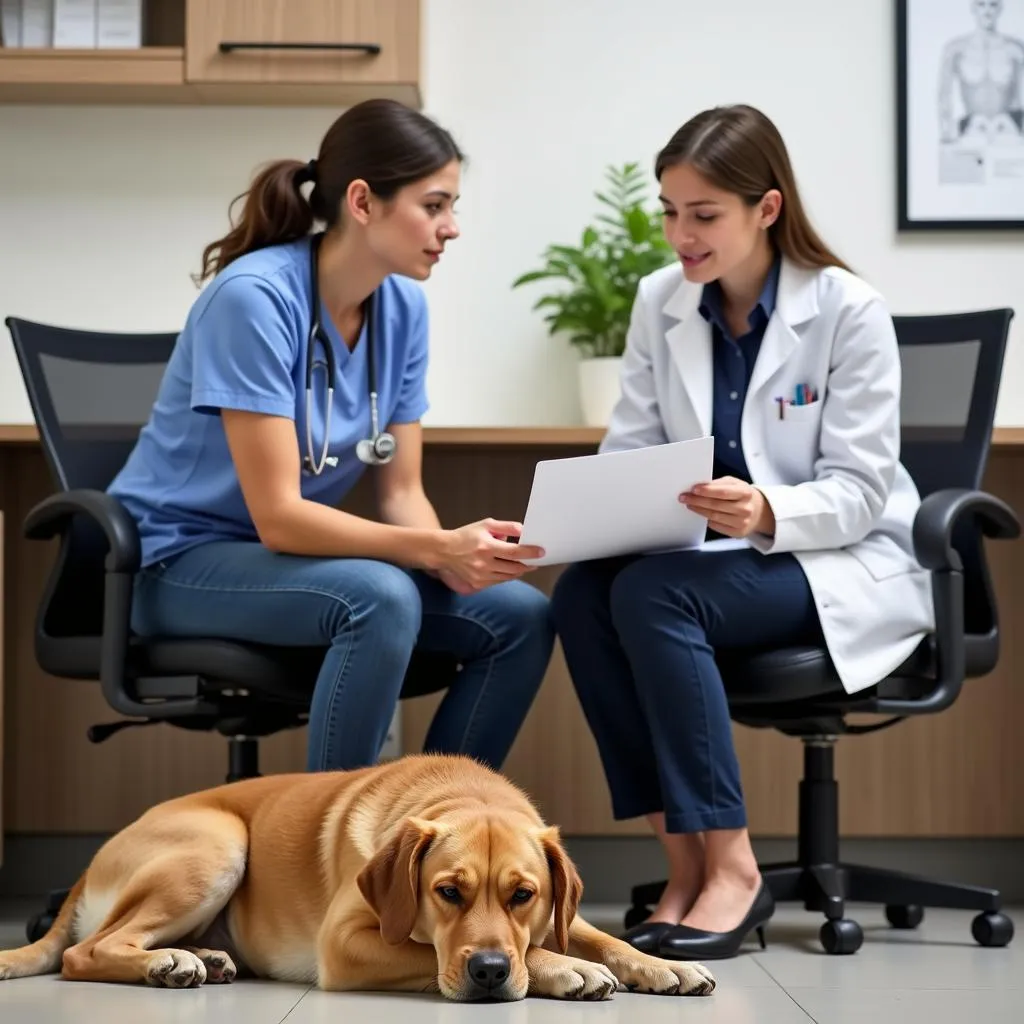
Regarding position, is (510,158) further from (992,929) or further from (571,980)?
(571,980)

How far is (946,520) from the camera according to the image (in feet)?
7.38

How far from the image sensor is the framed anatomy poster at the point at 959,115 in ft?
10.8

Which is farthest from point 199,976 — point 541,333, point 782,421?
point 541,333

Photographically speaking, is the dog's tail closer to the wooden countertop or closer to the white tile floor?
the white tile floor

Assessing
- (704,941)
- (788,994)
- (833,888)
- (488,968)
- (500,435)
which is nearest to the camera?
(488,968)

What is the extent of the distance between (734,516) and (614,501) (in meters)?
0.19

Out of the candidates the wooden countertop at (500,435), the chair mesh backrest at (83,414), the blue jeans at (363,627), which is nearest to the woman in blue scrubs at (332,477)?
the blue jeans at (363,627)

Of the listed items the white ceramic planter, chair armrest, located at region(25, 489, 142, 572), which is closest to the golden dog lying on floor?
chair armrest, located at region(25, 489, 142, 572)

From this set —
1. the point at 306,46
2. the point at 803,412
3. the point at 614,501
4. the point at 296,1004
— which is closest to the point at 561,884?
the point at 296,1004

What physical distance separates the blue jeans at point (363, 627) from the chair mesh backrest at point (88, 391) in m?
0.36

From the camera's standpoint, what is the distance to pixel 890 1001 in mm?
1809

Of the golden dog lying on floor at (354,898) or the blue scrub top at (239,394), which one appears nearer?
the golden dog lying on floor at (354,898)

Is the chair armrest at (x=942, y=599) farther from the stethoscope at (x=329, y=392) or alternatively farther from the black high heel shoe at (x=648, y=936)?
the stethoscope at (x=329, y=392)

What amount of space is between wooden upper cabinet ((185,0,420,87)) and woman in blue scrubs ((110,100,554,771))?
0.71m
